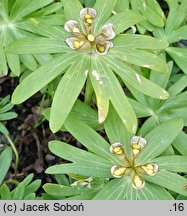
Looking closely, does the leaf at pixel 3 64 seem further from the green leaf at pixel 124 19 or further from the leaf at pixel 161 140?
the leaf at pixel 161 140

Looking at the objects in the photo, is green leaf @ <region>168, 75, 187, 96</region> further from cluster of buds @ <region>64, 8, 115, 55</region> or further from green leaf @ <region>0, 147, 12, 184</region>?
green leaf @ <region>0, 147, 12, 184</region>

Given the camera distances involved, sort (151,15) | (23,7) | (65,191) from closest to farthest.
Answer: (65,191), (23,7), (151,15)

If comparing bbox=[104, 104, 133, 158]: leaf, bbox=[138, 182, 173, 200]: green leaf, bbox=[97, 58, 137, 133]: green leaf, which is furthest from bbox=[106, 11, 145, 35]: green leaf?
bbox=[138, 182, 173, 200]: green leaf

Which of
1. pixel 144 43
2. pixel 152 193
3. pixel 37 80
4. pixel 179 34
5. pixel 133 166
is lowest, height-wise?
A: pixel 152 193

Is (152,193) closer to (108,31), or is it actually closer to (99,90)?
(99,90)

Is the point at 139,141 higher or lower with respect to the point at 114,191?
higher

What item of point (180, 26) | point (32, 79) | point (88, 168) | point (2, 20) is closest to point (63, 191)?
point (88, 168)

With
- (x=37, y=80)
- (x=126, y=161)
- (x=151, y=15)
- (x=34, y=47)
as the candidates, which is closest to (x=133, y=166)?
(x=126, y=161)
